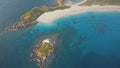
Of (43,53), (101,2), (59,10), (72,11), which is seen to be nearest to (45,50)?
(43,53)

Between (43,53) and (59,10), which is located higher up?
(59,10)

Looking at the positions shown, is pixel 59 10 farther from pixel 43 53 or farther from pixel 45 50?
pixel 43 53

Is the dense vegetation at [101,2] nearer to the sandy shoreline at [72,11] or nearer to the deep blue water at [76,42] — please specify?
the sandy shoreline at [72,11]

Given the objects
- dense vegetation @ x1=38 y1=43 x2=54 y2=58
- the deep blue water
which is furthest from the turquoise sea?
dense vegetation @ x1=38 y1=43 x2=54 y2=58

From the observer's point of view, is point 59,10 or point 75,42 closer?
point 75,42

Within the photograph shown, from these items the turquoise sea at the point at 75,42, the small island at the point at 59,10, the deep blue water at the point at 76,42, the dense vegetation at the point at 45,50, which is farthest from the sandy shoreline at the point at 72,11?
the dense vegetation at the point at 45,50


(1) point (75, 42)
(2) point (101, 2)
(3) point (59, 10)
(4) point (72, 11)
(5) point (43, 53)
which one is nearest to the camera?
(5) point (43, 53)
